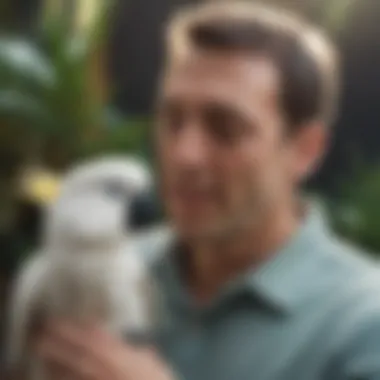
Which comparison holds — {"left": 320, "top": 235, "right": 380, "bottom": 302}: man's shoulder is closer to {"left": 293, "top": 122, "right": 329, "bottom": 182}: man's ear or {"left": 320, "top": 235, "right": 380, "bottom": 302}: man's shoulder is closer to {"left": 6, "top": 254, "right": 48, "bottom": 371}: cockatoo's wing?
{"left": 293, "top": 122, "right": 329, "bottom": 182}: man's ear

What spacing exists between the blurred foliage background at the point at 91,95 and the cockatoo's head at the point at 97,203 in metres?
0.02

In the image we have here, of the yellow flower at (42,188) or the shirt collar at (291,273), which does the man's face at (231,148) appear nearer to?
the shirt collar at (291,273)

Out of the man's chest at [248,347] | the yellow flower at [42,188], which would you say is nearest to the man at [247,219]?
the man's chest at [248,347]

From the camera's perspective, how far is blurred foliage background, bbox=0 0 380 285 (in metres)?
0.92

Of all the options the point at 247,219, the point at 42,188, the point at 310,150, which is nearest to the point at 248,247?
the point at 247,219

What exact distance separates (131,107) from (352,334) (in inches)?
15.1

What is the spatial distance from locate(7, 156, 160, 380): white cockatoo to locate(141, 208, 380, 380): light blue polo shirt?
0.05 meters

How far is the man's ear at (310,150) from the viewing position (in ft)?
2.93

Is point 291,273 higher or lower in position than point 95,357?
higher

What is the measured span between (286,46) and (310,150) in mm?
124

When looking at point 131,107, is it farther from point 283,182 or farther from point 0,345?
point 0,345

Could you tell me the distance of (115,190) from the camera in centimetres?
92

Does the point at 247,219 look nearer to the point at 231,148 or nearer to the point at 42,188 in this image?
the point at 231,148

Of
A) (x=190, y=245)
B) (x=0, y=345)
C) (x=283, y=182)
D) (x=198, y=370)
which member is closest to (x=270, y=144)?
(x=283, y=182)
